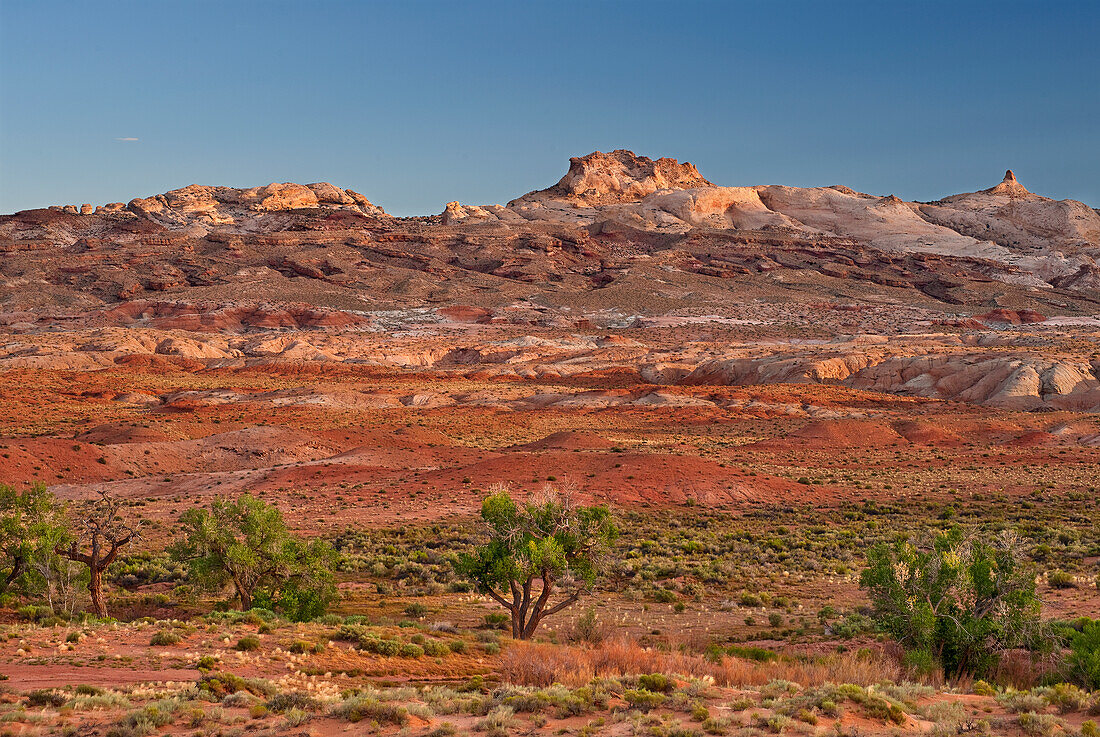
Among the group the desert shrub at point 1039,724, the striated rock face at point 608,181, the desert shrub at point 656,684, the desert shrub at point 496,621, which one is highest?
the striated rock face at point 608,181

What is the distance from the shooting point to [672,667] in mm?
12477

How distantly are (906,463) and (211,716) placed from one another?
133 feet

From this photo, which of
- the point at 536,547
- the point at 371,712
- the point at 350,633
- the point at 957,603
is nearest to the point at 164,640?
the point at 350,633

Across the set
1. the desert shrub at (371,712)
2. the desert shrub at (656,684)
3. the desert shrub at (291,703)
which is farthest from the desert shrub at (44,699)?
the desert shrub at (656,684)

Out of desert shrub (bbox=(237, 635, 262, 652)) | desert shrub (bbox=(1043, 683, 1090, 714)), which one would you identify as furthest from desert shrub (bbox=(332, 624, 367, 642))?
desert shrub (bbox=(1043, 683, 1090, 714))

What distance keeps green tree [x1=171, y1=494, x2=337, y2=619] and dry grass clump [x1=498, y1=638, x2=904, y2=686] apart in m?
5.88

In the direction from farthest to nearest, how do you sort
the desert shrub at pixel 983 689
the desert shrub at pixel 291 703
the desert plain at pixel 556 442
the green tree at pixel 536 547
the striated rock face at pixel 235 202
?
the striated rock face at pixel 235 202, the green tree at pixel 536 547, the desert shrub at pixel 983 689, the desert plain at pixel 556 442, the desert shrub at pixel 291 703

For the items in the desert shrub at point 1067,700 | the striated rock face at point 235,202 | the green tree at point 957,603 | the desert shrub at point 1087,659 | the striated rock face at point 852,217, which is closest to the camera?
the desert shrub at point 1067,700

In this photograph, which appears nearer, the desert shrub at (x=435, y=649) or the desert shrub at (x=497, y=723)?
the desert shrub at (x=497, y=723)

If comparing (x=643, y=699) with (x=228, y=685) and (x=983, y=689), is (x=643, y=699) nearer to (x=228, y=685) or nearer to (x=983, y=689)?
(x=983, y=689)

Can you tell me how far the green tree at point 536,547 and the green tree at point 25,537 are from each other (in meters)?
8.91

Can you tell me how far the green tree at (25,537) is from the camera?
1758 cm

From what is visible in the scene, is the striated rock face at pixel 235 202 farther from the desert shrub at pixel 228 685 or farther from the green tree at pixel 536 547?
the desert shrub at pixel 228 685

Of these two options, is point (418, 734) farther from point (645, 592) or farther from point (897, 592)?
point (645, 592)
